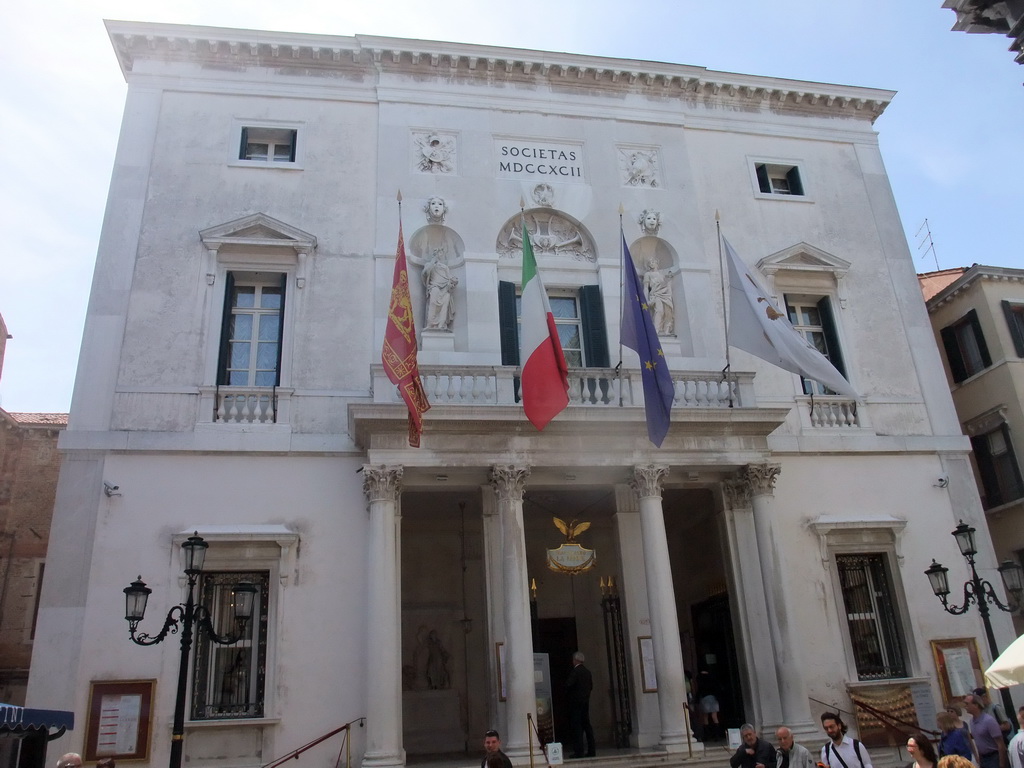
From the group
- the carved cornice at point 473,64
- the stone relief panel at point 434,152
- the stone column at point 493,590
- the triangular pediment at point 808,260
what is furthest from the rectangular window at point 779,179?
the stone column at point 493,590

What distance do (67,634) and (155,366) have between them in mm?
4724

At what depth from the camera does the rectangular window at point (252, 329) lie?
16.3 metres

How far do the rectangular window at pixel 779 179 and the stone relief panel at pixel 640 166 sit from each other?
2.43 meters

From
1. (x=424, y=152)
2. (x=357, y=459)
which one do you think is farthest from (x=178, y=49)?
(x=357, y=459)

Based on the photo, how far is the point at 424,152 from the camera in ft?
60.8

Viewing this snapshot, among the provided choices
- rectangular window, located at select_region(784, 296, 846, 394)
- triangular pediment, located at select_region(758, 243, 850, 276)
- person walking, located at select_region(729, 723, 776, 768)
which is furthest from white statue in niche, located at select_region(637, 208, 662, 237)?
person walking, located at select_region(729, 723, 776, 768)

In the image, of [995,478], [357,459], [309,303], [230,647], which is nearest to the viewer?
[230,647]

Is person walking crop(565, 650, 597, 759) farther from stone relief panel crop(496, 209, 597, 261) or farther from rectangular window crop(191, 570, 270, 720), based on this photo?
stone relief panel crop(496, 209, 597, 261)

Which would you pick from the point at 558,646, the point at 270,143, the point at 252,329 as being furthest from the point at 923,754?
the point at 270,143

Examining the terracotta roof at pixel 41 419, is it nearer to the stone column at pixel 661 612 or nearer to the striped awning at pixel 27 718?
the striped awning at pixel 27 718

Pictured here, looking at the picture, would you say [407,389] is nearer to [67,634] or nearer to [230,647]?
[230,647]

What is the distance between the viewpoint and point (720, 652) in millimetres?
17984

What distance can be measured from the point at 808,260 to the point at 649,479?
709 cm

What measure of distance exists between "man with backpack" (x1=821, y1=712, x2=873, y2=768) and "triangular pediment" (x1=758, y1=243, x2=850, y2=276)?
38.5 feet
